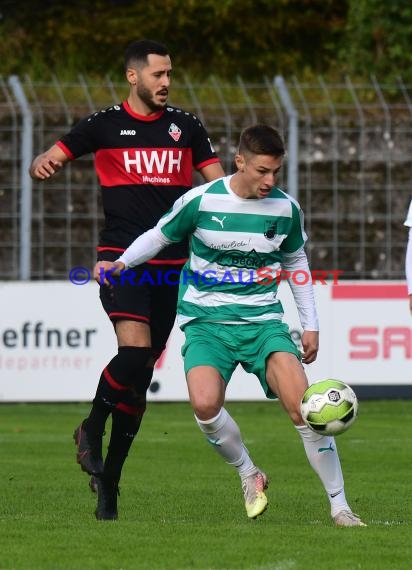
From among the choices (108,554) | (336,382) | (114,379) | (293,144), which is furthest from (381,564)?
(293,144)

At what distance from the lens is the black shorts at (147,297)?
7.95 metres

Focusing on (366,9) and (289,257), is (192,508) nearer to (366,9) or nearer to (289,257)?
(289,257)

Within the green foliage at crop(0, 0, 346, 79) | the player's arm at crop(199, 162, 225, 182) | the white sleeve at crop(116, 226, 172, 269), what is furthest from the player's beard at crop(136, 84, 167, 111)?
the green foliage at crop(0, 0, 346, 79)

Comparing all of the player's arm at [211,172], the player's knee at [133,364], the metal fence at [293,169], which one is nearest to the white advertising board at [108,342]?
the metal fence at [293,169]

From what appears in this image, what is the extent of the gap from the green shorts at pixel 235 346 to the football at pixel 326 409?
307 millimetres

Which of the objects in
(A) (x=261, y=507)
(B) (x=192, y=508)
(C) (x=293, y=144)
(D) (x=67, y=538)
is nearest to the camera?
(D) (x=67, y=538)

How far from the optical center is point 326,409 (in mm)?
7168

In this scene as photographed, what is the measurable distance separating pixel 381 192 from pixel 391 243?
53 cm

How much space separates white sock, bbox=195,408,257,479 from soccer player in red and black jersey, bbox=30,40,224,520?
0.48 m

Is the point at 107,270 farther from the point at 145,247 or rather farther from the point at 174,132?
the point at 174,132

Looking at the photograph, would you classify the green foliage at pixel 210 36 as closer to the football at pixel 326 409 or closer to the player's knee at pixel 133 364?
the player's knee at pixel 133 364

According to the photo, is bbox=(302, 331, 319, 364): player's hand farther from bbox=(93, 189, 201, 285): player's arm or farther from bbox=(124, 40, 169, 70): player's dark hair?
bbox=(124, 40, 169, 70): player's dark hair

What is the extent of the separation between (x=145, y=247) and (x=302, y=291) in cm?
80

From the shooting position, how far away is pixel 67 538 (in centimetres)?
671
